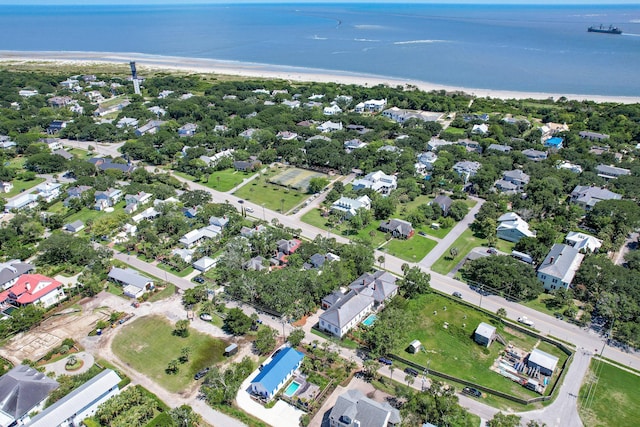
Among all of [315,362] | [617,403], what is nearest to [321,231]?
[315,362]

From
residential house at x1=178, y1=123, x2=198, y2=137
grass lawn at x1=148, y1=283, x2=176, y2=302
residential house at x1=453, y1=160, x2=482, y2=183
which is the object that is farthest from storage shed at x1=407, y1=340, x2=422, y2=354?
residential house at x1=178, y1=123, x2=198, y2=137

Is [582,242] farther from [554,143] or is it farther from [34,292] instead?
[34,292]

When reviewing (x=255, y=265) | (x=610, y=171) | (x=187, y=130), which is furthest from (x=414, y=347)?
(x=187, y=130)

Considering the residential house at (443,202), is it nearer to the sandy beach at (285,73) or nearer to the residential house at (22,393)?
the residential house at (22,393)

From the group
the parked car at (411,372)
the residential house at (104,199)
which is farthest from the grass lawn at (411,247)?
the residential house at (104,199)

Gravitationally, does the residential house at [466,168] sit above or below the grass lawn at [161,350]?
above

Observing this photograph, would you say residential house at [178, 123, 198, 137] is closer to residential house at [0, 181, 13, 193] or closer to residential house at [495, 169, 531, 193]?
residential house at [0, 181, 13, 193]

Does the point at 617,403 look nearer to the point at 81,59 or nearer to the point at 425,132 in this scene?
the point at 425,132
